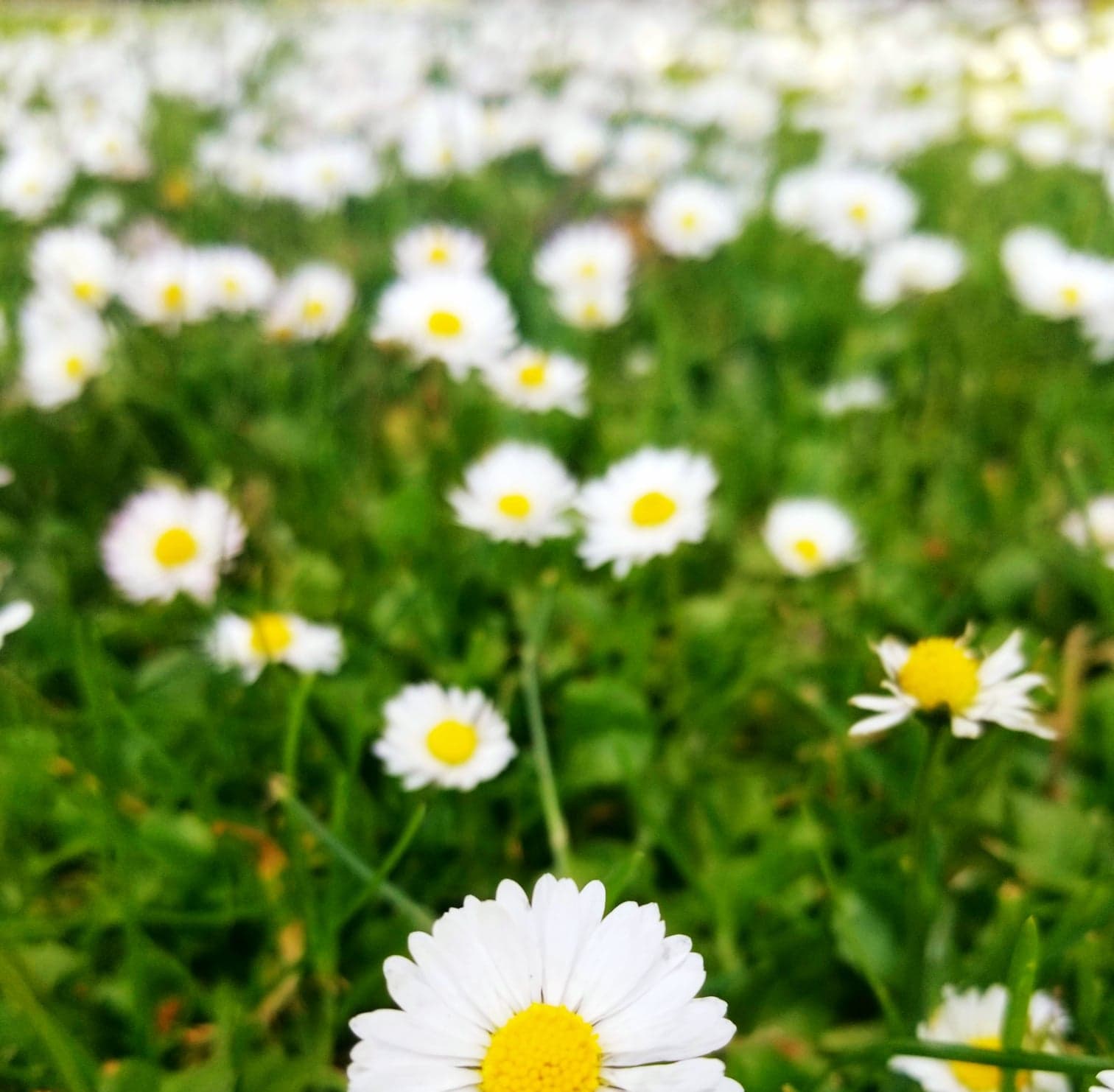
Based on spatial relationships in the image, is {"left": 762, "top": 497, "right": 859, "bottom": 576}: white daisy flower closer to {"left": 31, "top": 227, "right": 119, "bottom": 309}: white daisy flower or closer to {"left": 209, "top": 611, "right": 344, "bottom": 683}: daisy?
{"left": 209, "top": 611, "right": 344, "bottom": 683}: daisy

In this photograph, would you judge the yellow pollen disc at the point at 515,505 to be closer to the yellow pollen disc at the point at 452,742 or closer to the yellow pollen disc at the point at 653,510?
the yellow pollen disc at the point at 653,510

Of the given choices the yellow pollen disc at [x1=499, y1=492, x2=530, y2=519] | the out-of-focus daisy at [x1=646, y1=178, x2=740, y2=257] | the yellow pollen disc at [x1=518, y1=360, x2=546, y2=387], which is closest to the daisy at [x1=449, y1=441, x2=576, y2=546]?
the yellow pollen disc at [x1=499, y1=492, x2=530, y2=519]

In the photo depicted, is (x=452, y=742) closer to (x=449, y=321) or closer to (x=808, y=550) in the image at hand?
(x=808, y=550)

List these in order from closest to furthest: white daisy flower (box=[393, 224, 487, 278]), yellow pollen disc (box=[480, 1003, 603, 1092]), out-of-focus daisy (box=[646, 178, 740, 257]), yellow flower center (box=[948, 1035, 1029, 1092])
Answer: yellow pollen disc (box=[480, 1003, 603, 1092]), yellow flower center (box=[948, 1035, 1029, 1092]), white daisy flower (box=[393, 224, 487, 278]), out-of-focus daisy (box=[646, 178, 740, 257])

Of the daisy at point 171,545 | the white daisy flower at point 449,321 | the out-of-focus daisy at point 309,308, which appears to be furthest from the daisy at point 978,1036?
the out-of-focus daisy at point 309,308

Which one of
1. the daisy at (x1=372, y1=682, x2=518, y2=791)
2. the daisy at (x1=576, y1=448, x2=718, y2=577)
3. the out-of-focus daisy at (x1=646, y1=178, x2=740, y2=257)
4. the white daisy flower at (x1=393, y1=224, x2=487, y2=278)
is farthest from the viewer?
the out-of-focus daisy at (x1=646, y1=178, x2=740, y2=257)

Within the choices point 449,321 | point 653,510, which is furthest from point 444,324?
point 653,510
